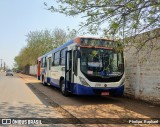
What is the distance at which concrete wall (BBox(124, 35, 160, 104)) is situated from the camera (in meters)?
13.0

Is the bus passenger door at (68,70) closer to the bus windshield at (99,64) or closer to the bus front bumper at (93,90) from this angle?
the bus front bumper at (93,90)

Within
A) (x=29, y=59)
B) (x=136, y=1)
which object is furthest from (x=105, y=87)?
(x=29, y=59)

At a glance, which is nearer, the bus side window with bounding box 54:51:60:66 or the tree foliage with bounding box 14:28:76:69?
the bus side window with bounding box 54:51:60:66

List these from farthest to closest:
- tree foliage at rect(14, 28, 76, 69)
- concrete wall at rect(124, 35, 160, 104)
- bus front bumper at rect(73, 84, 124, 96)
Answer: tree foliage at rect(14, 28, 76, 69)
bus front bumper at rect(73, 84, 124, 96)
concrete wall at rect(124, 35, 160, 104)

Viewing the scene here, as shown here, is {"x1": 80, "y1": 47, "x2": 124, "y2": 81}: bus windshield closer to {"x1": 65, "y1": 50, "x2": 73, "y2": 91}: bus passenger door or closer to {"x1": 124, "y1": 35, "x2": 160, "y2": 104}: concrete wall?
{"x1": 124, "y1": 35, "x2": 160, "y2": 104}: concrete wall

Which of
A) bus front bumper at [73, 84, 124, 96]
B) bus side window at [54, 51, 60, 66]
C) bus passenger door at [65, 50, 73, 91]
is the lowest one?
bus front bumper at [73, 84, 124, 96]

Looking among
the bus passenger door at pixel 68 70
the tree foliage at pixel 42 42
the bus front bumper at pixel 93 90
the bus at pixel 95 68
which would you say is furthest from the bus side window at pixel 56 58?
the tree foliage at pixel 42 42

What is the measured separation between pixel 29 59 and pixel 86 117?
199 ft

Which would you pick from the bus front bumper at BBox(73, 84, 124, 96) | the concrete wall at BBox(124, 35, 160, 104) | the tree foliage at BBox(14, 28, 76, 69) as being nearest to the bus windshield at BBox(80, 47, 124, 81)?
the bus front bumper at BBox(73, 84, 124, 96)

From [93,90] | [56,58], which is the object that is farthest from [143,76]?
[56,58]

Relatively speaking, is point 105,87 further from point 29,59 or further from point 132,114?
point 29,59

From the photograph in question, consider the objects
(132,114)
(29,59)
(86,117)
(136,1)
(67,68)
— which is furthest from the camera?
(29,59)

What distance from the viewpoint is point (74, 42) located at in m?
14.8

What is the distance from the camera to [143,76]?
47.0ft
